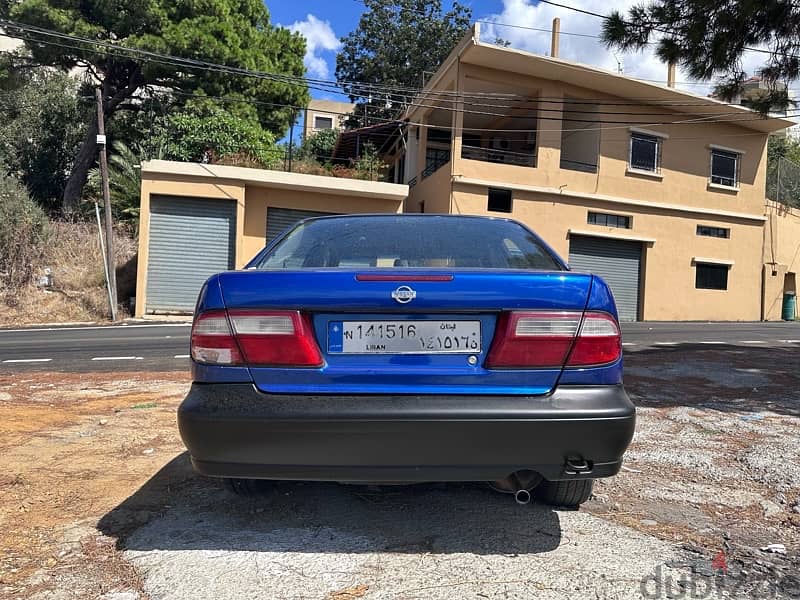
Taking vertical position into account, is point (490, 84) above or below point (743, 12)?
above

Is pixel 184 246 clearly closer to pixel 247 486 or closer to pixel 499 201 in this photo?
pixel 499 201

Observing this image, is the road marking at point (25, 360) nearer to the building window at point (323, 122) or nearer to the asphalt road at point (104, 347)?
the asphalt road at point (104, 347)

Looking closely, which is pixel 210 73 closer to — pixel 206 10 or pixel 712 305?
pixel 206 10

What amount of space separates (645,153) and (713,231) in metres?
3.97

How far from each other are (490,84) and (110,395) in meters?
16.1

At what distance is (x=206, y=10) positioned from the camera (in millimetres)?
21625

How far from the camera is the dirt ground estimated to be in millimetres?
2252

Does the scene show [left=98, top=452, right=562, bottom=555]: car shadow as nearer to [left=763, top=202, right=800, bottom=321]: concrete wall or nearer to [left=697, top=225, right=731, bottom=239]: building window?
[left=697, top=225, right=731, bottom=239]: building window

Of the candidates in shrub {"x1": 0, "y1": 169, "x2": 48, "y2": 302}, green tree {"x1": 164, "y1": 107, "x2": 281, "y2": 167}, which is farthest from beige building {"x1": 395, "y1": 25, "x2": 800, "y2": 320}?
shrub {"x1": 0, "y1": 169, "x2": 48, "y2": 302}

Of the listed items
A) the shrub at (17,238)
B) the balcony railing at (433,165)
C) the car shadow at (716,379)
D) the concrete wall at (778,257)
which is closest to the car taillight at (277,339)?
the car shadow at (716,379)

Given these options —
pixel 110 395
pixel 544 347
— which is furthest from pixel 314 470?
pixel 110 395

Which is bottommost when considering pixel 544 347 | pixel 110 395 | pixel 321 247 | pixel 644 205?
pixel 110 395

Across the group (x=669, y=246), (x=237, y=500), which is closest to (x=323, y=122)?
(x=669, y=246)

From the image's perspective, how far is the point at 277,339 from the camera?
7.15 feet
